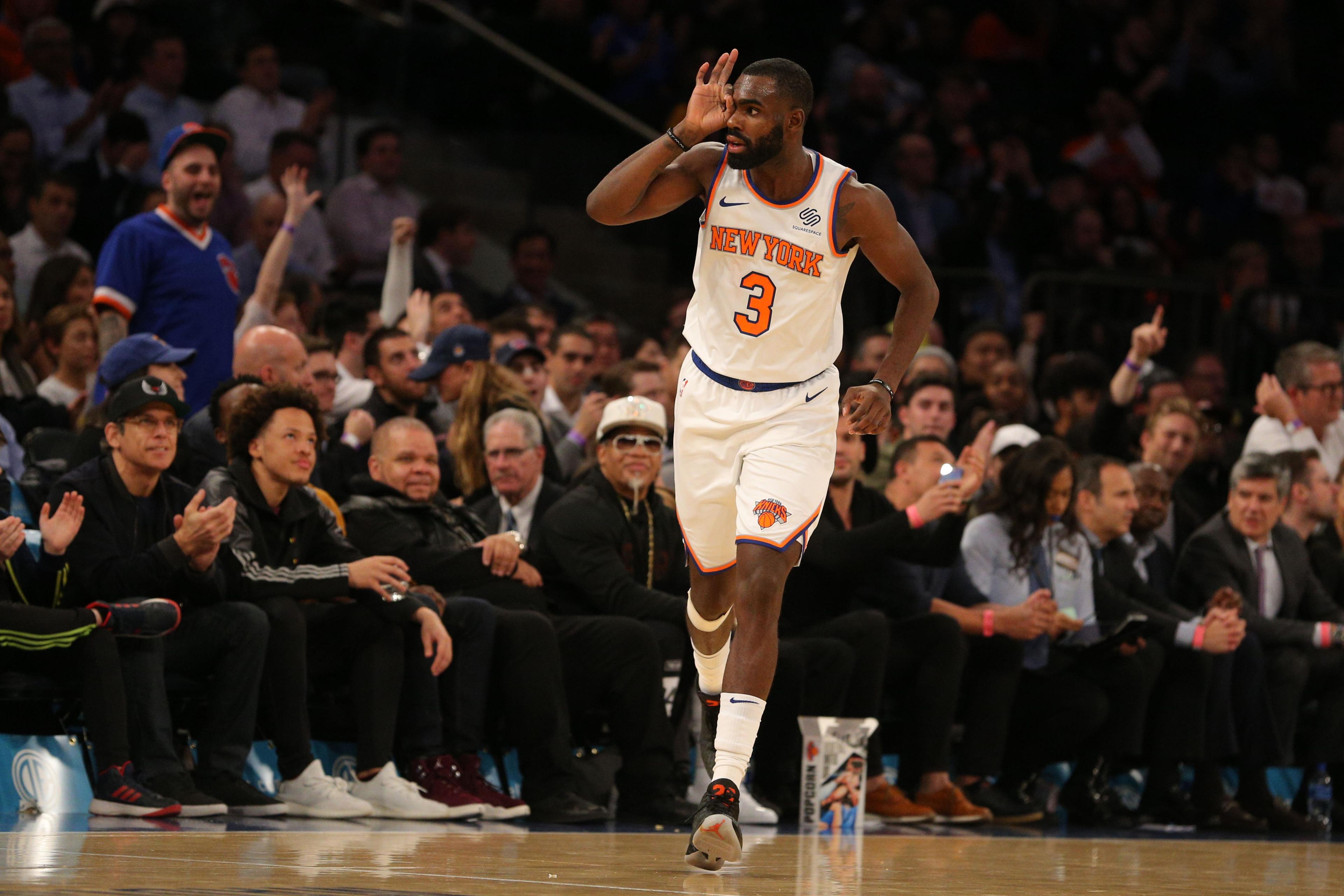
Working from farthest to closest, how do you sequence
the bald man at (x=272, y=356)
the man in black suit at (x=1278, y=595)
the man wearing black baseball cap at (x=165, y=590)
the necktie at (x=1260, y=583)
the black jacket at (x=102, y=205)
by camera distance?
the black jacket at (x=102, y=205) < the necktie at (x=1260, y=583) < the man in black suit at (x=1278, y=595) < the bald man at (x=272, y=356) < the man wearing black baseball cap at (x=165, y=590)

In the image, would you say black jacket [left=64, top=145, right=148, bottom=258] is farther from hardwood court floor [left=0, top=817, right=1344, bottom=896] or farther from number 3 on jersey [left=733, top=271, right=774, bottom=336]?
number 3 on jersey [left=733, top=271, right=774, bottom=336]

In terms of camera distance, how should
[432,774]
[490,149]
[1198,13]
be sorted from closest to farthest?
[432,774]
[490,149]
[1198,13]

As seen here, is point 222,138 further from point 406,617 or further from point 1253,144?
point 1253,144

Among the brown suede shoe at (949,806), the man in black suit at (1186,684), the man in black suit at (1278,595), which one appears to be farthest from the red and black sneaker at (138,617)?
the man in black suit at (1278,595)

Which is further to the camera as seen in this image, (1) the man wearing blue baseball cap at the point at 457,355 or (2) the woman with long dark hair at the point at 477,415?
(1) the man wearing blue baseball cap at the point at 457,355

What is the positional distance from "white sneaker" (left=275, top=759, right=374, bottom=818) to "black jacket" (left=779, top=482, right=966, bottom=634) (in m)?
2.22

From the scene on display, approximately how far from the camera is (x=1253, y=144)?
1692 centimetres

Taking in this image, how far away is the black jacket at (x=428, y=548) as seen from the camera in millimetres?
7457

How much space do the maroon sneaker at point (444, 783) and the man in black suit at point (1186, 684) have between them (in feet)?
12.0

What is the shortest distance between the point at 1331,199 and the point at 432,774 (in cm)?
1211

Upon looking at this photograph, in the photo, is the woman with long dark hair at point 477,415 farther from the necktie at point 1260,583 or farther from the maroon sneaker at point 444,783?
the necktie at point 1260,583

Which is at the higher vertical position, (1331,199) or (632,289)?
(1331,199)

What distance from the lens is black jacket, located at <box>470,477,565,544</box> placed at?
26.3ft

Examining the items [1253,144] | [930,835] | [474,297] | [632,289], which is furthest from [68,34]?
[1253,144]
